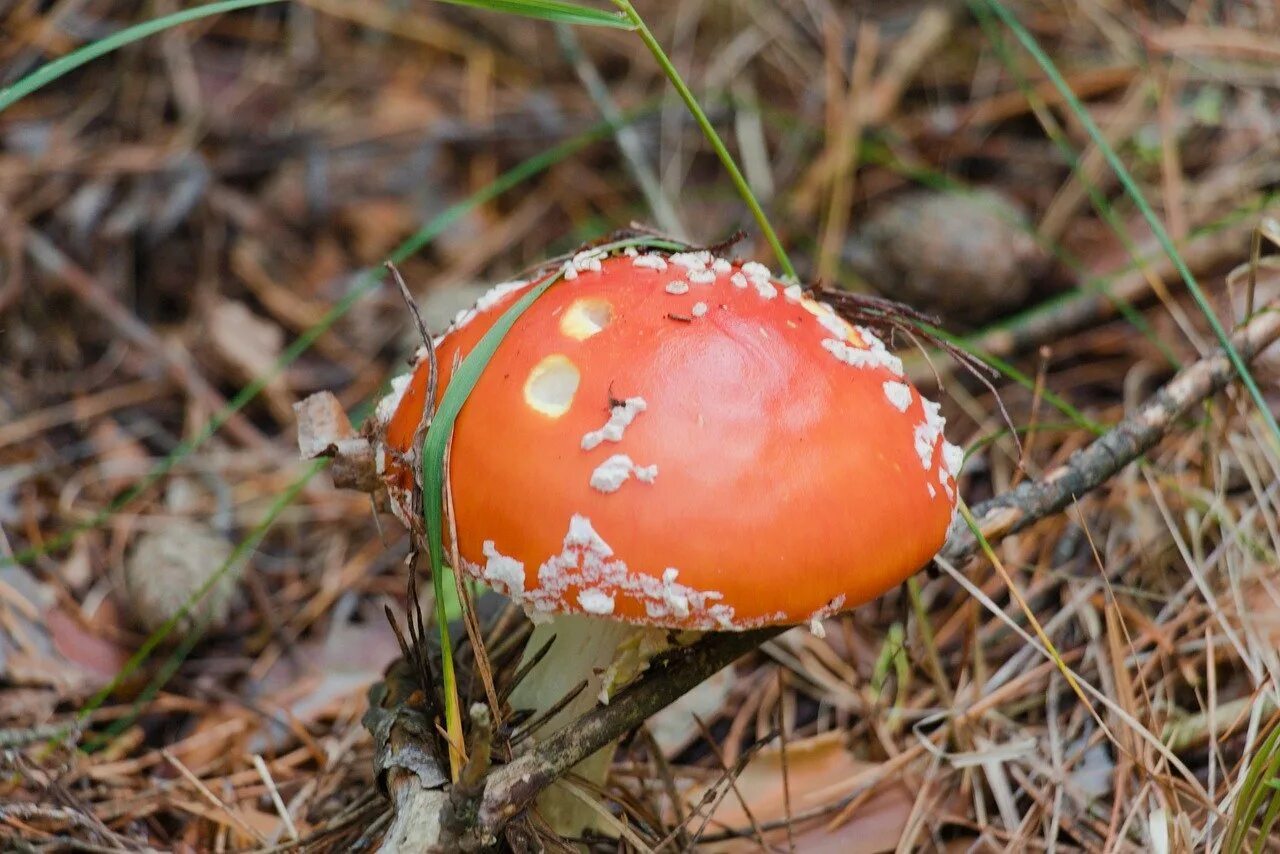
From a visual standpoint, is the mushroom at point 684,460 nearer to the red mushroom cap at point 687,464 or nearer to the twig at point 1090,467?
the red mushroom cap at point 687,464

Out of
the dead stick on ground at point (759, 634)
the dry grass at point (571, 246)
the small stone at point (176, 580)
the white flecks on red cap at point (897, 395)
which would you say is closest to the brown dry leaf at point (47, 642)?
the dry grass at point (571, 246)

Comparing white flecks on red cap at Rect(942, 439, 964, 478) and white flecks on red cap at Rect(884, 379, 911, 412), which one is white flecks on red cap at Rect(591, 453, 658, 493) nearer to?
white flecks on red cap at Rect(884, 379, 911, 412)

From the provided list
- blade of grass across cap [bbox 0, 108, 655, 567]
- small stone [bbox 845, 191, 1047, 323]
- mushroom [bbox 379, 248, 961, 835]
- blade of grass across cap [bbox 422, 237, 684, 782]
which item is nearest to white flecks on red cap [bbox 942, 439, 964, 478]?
mushroom [bbox 379, 248, 961, 835]

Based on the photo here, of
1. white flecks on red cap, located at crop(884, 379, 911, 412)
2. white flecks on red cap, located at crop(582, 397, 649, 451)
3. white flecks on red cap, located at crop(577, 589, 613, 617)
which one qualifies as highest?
white flecks on red cap, located at crop(582, 397, 649, 451)

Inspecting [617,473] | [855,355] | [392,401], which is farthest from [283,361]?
[855,355]

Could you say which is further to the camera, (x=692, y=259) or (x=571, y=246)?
(x=571, y=246)

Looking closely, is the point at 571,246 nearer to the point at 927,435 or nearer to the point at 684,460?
the point at 927,435
